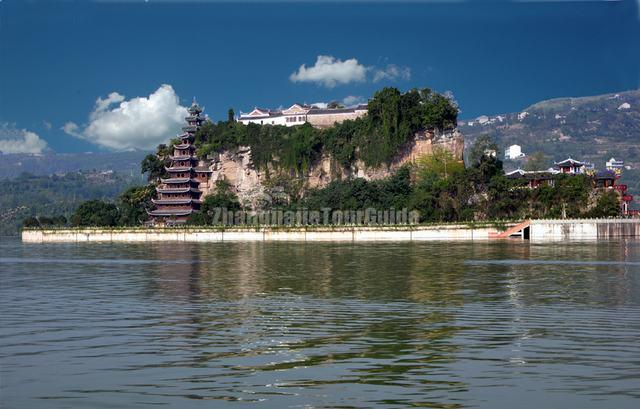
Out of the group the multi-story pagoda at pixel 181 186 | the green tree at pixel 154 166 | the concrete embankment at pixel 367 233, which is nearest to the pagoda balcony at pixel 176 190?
the multi-story pagoda at pixel 181 186

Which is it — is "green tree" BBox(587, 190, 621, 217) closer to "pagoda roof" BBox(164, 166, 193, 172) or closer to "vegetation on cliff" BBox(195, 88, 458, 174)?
"vegetation on cliff" BBox(195, 88, 458, 174)

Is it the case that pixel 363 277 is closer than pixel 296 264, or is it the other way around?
pixel 363 277

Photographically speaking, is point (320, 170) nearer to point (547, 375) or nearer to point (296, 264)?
point (296, 264)

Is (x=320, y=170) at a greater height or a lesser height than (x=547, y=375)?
greater

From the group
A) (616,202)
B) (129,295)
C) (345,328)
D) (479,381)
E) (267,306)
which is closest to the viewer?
(479,381)


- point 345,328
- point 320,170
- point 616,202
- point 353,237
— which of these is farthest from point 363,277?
point 320,170

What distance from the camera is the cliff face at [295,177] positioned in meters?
100

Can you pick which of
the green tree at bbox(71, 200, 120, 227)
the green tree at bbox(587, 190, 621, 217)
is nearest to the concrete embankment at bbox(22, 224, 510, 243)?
the green tree at bbox(71, 200, 120, 227)

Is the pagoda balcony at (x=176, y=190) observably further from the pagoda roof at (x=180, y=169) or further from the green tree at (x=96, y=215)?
the green tree at (x=96, y=215)

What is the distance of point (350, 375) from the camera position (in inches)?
500

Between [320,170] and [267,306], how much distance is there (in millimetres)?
84088

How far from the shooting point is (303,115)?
386ft

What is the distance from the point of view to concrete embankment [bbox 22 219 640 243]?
243 feet

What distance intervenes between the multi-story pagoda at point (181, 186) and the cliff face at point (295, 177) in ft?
6.60
